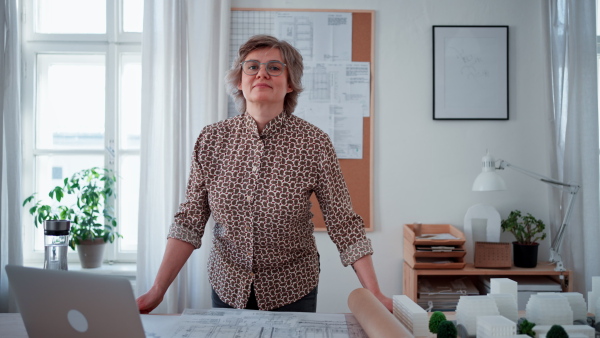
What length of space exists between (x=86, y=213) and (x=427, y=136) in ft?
6.97

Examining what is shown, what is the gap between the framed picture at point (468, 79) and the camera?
10.2 feet

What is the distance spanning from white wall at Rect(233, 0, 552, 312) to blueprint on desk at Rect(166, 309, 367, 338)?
5.83 ft

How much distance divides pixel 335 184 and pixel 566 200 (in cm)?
196

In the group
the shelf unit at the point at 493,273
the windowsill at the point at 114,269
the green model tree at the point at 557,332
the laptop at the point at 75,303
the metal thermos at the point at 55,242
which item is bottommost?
the windowsill at the point at 114,269

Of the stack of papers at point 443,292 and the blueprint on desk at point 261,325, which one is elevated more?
the blueprint on desk at point 261,325

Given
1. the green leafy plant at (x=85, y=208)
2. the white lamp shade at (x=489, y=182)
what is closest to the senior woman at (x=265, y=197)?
the white lamp shade at (x=489, y=182)

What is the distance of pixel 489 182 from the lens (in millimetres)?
2773

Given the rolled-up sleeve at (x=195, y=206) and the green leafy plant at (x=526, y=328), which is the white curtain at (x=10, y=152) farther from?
the green leafy plant at (x=526, y=328)

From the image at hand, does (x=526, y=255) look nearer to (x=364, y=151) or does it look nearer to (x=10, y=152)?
(x=364, y=151)

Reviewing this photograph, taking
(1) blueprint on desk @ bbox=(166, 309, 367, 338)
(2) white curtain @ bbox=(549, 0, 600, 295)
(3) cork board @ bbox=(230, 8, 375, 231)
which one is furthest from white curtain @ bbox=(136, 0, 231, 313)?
(2) white curtain @ bbox=(549, 0, 600, 295)

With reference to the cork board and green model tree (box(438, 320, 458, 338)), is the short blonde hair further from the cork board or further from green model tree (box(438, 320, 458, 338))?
the cork board

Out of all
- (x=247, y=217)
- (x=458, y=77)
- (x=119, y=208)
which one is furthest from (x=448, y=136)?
(x=119, y=208)

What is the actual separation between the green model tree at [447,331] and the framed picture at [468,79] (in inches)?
85.9

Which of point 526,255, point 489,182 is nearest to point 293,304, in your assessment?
point 489,182
